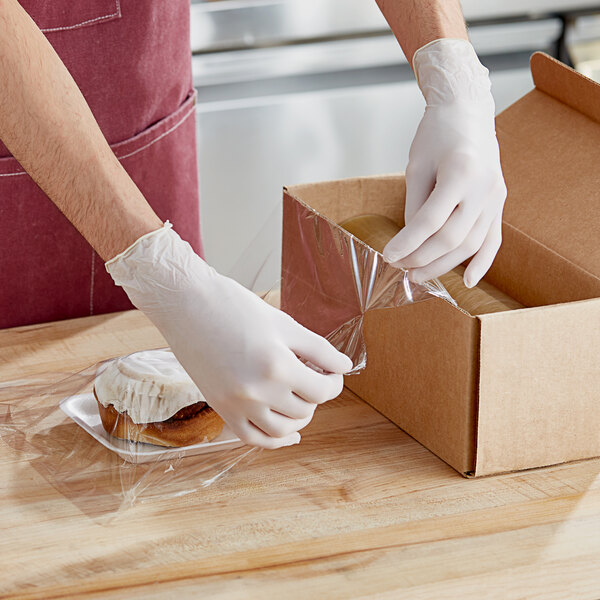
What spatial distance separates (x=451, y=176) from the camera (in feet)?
3.04

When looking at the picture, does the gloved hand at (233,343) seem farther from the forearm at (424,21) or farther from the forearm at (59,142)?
the forearm at (424,21)

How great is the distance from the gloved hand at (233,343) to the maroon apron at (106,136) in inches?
21.0

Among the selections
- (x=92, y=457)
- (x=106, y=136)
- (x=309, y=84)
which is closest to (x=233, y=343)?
(x=92, y=457)

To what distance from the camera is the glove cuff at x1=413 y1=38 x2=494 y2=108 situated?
994 mm

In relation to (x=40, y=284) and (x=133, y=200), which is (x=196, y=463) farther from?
(x=40, y=284)

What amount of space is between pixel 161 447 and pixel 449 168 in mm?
399

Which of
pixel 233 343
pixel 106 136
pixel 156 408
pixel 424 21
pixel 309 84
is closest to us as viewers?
pixel 233 343

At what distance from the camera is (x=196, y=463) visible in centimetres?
92

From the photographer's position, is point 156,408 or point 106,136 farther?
point 106,136

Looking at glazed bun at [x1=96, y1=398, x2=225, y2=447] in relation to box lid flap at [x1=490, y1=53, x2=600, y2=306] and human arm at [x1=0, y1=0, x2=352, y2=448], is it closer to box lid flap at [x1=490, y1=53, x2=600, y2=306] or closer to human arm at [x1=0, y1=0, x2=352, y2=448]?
human arm at [x1=0, y1=0, x2=352, y2=448]

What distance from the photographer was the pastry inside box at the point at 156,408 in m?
0.92

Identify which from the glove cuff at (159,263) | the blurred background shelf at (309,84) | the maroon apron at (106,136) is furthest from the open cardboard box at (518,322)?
the blurred background shelf at (309,84)

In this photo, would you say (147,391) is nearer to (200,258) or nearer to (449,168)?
(200,258)

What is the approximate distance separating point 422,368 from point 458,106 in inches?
10.9
